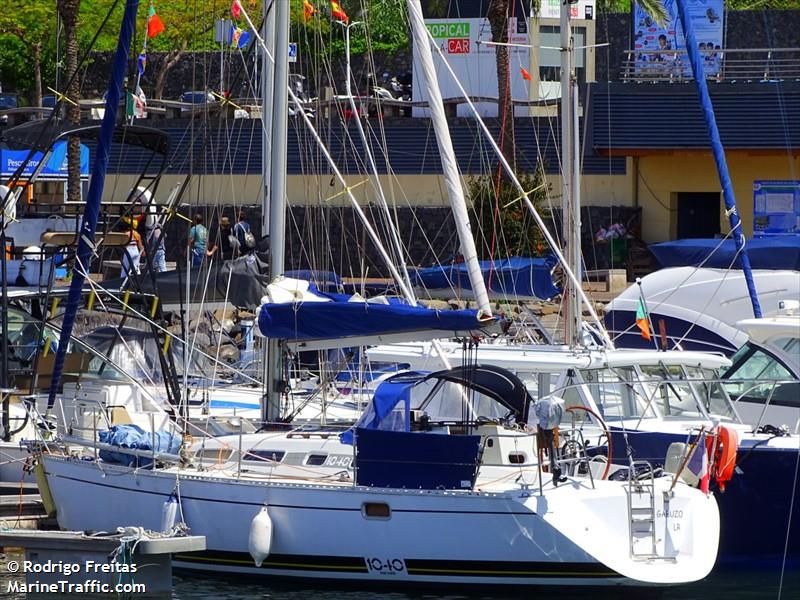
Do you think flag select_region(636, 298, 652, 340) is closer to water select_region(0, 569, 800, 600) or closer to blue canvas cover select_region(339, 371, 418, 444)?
water select_region(0, 569, 800, 600)

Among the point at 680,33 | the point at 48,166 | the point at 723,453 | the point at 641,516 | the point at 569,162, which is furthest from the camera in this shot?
the point at 680,33

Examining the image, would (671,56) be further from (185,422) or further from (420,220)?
(185,422)

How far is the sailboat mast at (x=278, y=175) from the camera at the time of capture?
14484 mm

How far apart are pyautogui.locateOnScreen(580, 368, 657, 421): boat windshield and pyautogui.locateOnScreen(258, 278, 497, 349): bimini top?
2181 mm

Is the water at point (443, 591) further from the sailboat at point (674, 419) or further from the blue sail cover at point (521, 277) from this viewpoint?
the blue sail cover at point (521, 277)

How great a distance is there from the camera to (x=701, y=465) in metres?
13.0

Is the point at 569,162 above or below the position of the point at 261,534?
above

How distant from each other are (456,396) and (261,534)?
2.51 metres

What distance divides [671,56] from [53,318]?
20066 mm

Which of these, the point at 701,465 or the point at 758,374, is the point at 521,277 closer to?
the point at 758,374

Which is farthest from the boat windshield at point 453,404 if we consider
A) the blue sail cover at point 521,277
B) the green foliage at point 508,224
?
the green foliage at point 508,224

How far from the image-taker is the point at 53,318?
17.0 meters

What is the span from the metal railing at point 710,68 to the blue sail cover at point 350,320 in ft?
59.5

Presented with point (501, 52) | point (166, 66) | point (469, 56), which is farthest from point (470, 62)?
point (166, 66)
